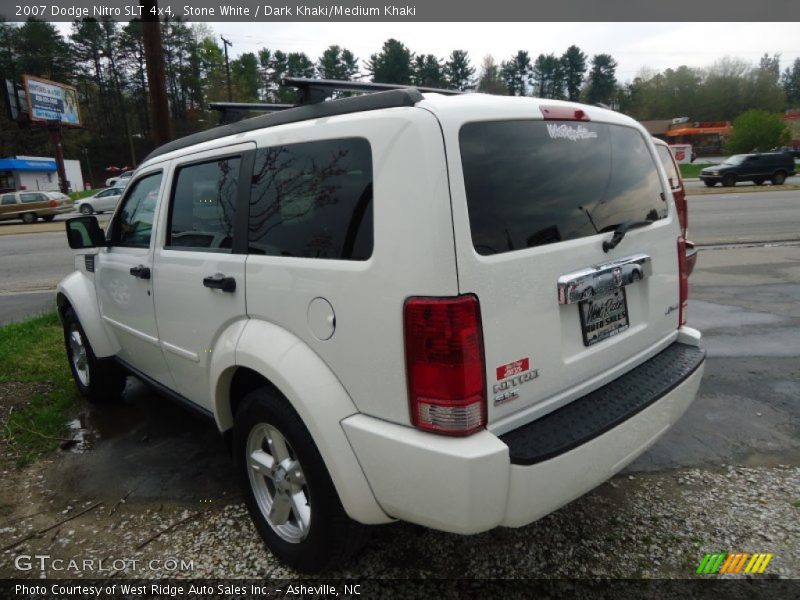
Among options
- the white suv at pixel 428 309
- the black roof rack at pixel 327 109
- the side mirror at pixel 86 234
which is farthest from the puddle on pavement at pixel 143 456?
the black roof rack at pixel 327 109

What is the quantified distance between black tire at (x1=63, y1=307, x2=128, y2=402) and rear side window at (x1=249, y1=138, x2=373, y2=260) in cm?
248

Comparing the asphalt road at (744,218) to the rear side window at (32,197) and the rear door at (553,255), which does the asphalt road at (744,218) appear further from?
the rear side window at (32,197)

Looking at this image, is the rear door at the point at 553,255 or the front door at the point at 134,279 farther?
the front door at the point at 134,279

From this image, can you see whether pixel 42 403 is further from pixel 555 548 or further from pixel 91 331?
pixel 555 548

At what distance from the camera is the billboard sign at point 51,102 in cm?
4506

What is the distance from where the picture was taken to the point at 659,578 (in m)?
2.32

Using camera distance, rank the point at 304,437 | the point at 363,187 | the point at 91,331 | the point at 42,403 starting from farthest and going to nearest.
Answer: the point at 42,403
the point at 91,331
the point at 304,437
the point at 363,187

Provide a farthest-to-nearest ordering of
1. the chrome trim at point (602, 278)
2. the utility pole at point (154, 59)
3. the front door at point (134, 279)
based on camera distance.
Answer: the utility pole at point (154, 59), the front door at point (134, 279), the chrome trim at point (602, 278)

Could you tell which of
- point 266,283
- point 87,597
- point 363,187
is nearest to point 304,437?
point 266,283

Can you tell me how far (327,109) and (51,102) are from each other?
56793 millimetres

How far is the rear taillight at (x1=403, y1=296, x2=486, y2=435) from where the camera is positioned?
1.79 metres

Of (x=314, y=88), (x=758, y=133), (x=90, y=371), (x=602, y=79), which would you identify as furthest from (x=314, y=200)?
(x=602, y=79)

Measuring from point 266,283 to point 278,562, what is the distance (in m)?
1.28

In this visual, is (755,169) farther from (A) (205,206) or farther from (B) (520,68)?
(B) (520,68)
